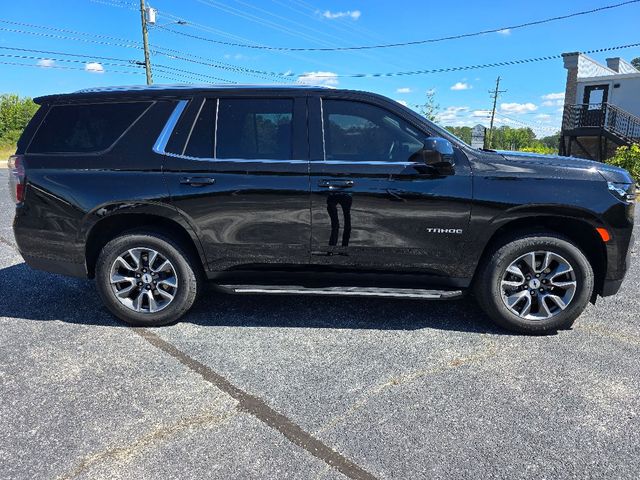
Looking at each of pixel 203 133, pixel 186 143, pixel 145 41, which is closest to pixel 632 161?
pixel 203 133

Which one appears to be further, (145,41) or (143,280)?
(145,41)

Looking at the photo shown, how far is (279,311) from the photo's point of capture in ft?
13.7

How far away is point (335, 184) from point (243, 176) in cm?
72

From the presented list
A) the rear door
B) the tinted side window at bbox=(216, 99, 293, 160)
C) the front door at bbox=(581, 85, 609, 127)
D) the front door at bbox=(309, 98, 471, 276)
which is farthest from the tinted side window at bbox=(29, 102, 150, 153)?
the front door at bbox=(581, 85, 609, 127)

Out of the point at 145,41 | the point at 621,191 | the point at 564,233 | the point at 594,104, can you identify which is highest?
the point at 145,41

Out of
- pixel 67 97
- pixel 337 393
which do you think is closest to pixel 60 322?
pixel 67 97

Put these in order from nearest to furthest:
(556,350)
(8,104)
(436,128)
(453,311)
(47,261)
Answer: (556,350)
(436,128)
(47,261)
(453,311)
(8,104)

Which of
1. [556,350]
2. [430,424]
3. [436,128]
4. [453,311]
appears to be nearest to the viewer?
[430,424]

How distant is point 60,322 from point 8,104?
59420 mm

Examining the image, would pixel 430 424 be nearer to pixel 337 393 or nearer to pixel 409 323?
pixel 337 393

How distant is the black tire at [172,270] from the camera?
12.5ft

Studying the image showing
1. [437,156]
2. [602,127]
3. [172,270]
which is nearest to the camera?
[437,156]

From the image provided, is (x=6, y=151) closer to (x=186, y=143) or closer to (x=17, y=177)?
(x=17, y=177)

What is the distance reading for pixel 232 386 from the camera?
2.94 m
